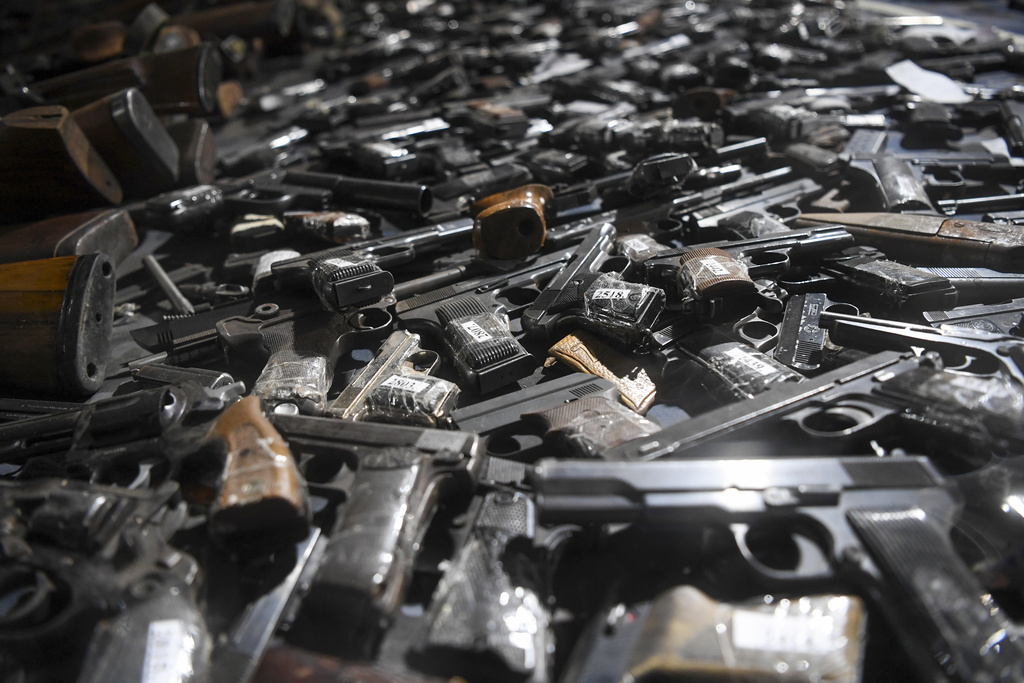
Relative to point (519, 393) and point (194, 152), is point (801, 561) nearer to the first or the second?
point (519, 393)

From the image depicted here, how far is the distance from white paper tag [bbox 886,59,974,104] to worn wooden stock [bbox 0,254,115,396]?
675cm

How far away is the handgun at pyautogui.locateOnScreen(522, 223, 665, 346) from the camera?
2.81 m

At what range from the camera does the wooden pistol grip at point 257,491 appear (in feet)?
A: 6.04

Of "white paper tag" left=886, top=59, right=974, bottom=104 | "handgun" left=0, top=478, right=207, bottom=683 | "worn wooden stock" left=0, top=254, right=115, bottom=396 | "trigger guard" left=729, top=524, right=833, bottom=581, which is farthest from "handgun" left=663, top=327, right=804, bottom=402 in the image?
"white paper tag" left=886, top=59, right=974, bottom=104

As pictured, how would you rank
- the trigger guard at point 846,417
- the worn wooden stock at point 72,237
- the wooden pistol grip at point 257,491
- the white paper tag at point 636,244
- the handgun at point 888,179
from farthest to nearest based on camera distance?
the handgun at point 888,179 → the worn wooden stock at point 72,237 → the white paper tag at point 636,244 → the trigger guard at point 846,417 → the wooden pistol grip at point 257,491

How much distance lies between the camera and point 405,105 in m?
6.90

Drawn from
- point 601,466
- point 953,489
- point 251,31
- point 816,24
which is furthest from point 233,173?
point 816,24

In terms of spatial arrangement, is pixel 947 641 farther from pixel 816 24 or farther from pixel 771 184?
pixel 816 24

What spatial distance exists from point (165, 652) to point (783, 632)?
5.27 feet

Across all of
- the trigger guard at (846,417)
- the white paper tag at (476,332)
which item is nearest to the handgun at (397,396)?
the white paper tag at (476,332)

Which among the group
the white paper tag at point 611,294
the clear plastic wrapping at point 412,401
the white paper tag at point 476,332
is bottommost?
the clear plastic wrapping at point 412,401

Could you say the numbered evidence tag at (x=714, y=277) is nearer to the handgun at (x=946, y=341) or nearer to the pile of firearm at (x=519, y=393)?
the pile of firearm at (x=519, y=393)

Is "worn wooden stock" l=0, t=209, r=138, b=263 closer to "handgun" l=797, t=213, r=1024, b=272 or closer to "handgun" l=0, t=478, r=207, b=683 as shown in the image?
"handgun" l=0, t=478, r=207, b=683

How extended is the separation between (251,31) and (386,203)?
20.5 feet
